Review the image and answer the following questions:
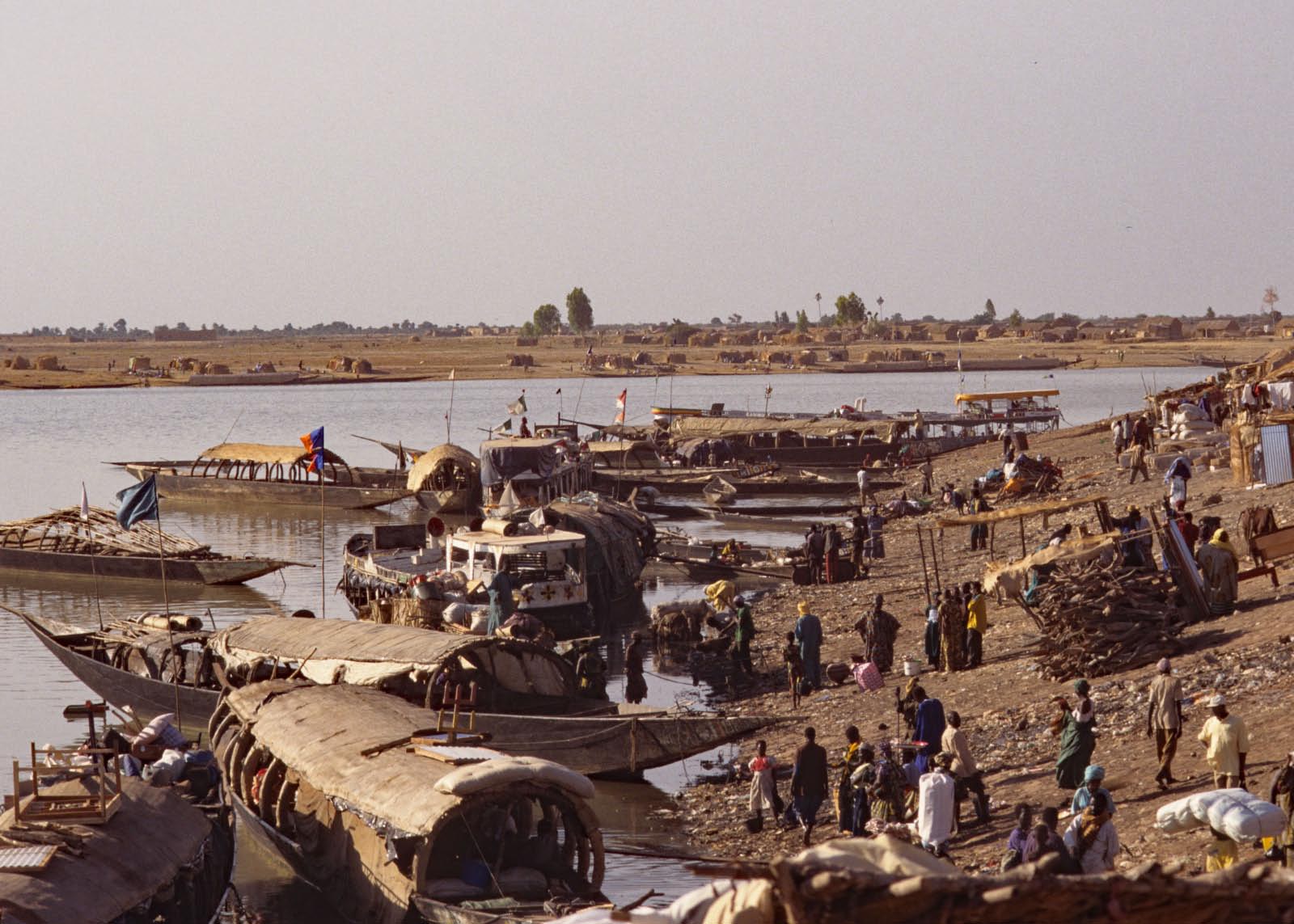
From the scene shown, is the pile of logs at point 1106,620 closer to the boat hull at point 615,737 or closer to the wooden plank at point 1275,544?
the wooden plank at point 1275,544

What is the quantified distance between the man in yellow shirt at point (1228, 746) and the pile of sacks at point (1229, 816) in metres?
1.37

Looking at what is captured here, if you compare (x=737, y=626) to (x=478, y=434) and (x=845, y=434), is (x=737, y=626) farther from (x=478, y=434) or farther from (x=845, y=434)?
(x=478, y=434)

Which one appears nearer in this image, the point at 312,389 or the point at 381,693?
the point at 381,693

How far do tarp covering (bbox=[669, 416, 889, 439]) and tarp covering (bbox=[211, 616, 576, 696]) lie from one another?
48.8 meters

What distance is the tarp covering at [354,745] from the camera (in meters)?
16.3

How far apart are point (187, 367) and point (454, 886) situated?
159764 mm

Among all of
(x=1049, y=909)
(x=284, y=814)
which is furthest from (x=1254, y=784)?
(x=284, y=814)

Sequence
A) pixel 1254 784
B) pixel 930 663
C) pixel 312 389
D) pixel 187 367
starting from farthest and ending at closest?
pixel 187 367 < pixel 312 389 < pixel 930 663 < pixel 1254 784

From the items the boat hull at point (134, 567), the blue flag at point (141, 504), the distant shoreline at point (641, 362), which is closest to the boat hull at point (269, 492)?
the boat hull at point (134, 567)

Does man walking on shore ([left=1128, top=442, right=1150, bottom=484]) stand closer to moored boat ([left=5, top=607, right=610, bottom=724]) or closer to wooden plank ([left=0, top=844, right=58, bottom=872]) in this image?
moored boat ([left=5, top=607, right=610, bottom=724])

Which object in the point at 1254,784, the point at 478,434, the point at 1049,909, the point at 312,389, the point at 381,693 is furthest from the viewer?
the point at 312,389

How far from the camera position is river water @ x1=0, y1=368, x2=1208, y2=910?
23.3m

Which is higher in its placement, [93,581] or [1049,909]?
[1049,909]

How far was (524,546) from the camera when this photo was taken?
34.1m
